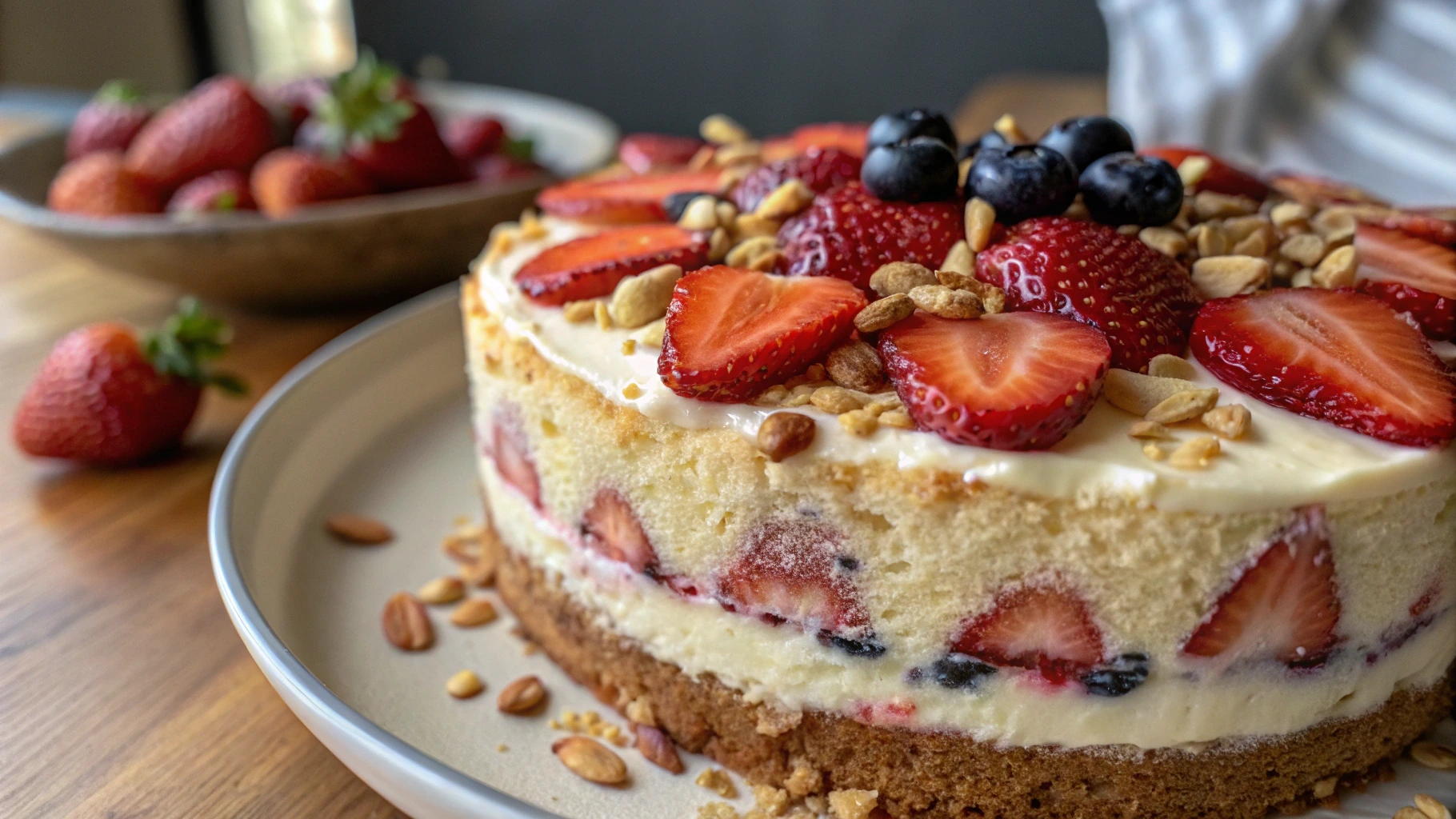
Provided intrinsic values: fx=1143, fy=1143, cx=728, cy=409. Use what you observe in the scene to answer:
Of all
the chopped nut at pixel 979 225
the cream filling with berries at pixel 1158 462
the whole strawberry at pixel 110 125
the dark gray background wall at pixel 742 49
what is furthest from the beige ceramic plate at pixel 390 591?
the dark gray background wall at pixel 742 49

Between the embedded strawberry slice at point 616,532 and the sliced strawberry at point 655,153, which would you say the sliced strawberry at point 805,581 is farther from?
the sliced strawberry at point 655,153

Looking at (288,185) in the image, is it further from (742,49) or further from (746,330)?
(742,49)

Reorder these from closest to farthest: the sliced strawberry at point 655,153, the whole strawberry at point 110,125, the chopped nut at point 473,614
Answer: the chopped nut at point 473,614 → the sliced strawberry at point 655,153 → the whole strawberry at point 110,125

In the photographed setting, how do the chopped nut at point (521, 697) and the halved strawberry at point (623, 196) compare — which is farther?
the halved strawberry at point (623, 196)

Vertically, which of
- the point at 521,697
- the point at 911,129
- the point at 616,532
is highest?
the point at 911,129

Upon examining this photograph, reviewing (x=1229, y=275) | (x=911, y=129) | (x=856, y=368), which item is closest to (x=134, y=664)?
(x=856, y=368)

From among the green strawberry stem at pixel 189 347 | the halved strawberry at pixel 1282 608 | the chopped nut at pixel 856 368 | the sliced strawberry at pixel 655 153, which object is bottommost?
the green strawberry stem at pixel 189 347

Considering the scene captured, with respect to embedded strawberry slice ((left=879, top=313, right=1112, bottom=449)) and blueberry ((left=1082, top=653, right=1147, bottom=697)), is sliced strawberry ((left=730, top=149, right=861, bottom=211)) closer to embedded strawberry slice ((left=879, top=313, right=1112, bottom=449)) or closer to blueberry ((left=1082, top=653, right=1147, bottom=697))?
embedded strawberry slice ((left=879, top=313, right=1112, bottom=449))

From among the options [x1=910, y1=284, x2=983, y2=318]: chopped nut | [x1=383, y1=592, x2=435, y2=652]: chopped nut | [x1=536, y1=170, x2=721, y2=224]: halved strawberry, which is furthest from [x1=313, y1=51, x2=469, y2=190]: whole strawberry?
[x1=910, y1=284, x2=983, y2=318]: chopped nut
